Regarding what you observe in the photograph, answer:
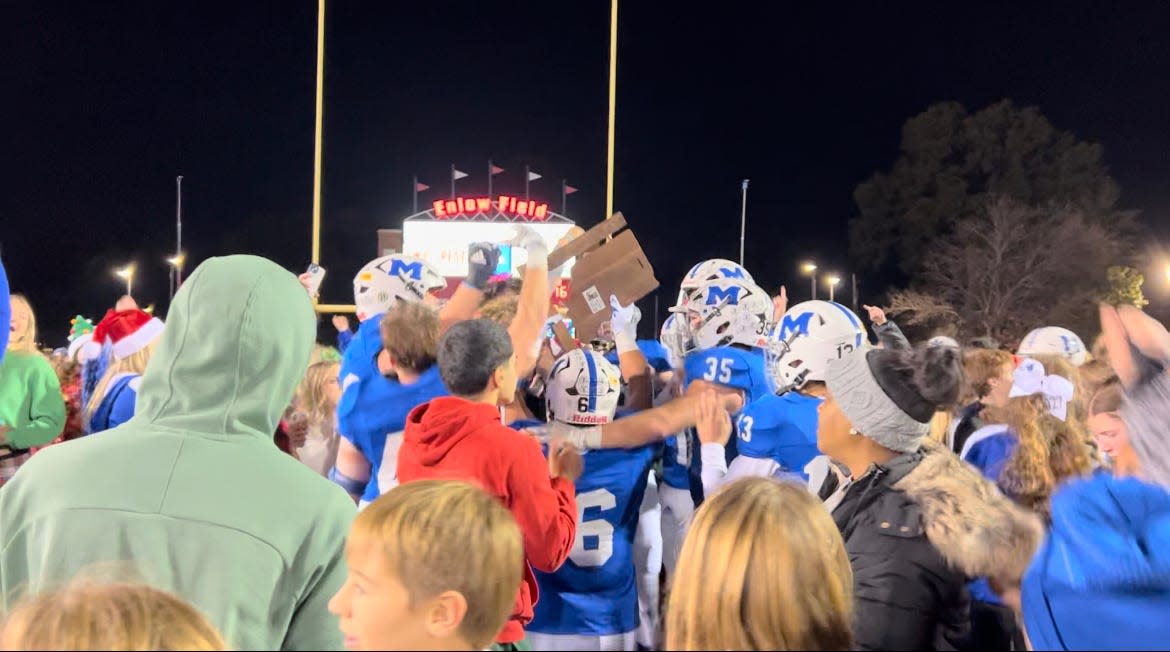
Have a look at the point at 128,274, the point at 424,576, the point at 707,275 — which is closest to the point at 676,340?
the point at 707,275

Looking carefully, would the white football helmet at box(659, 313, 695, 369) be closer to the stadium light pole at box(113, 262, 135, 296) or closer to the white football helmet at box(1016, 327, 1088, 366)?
the white football helmet at box(1016, 327, 1088, 366)

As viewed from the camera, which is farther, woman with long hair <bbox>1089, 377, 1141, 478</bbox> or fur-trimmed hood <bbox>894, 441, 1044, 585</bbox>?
woman with long hair <bbox>1089, 377, 1141, 478</bbox>

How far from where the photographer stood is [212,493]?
197 cm

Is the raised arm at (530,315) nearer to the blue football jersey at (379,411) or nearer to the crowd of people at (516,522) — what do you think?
the crowd of people at (516,522)

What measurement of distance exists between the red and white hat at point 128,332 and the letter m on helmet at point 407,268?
136cm

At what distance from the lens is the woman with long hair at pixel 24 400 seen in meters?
6.32

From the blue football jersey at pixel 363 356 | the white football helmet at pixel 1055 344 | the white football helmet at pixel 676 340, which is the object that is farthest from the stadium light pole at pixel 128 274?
the blue football jersey at pixel 363 356

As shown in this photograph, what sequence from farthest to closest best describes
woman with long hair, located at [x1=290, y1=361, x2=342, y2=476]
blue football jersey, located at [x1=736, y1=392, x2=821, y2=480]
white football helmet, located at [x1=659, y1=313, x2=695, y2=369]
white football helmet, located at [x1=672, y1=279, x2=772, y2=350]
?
white football helmet, located at [x1=659, y1=313, x2=695, y2=369]
woman with long hair, located at [x1=290, y1=361, x2=342, y2=476]
white football helmet, located at [x1=672, y1=279, x2=772, y2=350]
blue football jersey, located at [x1=736, y1=392, x2=821, y2=480]

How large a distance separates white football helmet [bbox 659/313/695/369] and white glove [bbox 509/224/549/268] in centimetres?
146

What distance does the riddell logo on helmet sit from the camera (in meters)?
4.54

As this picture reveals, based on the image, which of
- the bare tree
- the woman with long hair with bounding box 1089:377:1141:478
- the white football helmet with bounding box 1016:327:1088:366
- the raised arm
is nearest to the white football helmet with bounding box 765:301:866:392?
the raised arm

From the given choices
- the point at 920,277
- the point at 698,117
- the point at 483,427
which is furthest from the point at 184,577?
the point at 698,117

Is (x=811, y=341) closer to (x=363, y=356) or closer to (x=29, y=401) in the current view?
(x=363, y=356)

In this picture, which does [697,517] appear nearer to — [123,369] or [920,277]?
[123,369]
